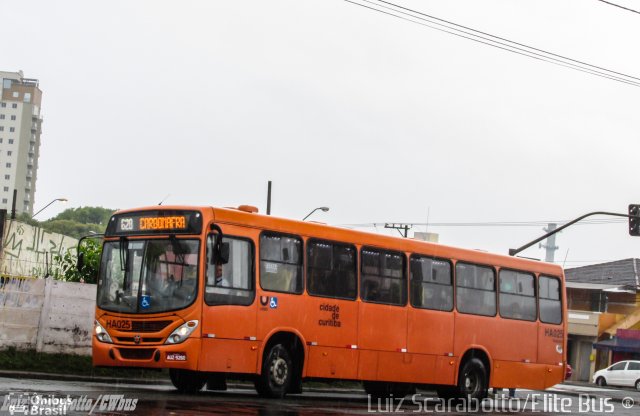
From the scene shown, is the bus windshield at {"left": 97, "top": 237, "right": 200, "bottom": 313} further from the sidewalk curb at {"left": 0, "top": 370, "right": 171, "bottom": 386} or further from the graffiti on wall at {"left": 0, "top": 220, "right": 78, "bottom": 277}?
the graffiti on wall at {"left": 0, "top": 220, "right": 78, "bottom": 277}

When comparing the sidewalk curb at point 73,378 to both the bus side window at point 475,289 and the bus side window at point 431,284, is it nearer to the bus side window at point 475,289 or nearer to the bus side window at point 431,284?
the bus side window at point 431,284

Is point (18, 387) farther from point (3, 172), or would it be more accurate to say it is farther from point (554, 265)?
point (3, 172)

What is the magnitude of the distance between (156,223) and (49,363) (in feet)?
21.4

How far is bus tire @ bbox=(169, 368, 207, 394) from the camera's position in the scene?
62.4 feet

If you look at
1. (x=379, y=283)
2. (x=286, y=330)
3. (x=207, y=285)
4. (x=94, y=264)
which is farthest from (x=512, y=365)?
(x=94, y=264)

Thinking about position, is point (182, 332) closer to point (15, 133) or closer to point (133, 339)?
point (133, 339)

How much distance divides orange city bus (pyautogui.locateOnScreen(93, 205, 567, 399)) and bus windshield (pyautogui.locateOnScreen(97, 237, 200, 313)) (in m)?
0.02

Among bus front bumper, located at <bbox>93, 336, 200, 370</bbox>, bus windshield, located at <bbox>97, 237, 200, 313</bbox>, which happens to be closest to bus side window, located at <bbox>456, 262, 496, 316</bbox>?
bus windshield, located at <bbox>97, 237, 200, 313</bbox>

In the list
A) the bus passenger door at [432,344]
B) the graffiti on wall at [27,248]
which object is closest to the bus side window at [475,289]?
the bus passenger door at [432,344]

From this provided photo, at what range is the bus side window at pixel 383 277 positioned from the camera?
2094 cm

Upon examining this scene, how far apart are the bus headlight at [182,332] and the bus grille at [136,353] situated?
39cm

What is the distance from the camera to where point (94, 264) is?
2822cm

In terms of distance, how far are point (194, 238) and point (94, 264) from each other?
1110cm

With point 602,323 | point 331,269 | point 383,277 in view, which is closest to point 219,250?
point 331,269
